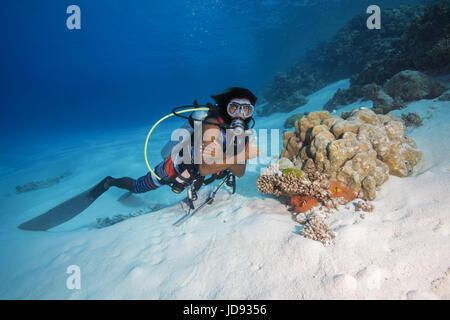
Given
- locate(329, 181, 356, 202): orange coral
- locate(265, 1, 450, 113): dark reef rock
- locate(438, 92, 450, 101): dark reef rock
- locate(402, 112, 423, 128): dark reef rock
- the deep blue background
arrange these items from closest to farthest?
locate(329, 181, 356, 202): orange coral → locate(402, 112, 423, 128): dark reef rock → locate(438, 92, 450, 101): dark reef rock → locate(265, 1, 450, 113): dark reef rock → the deep blue background

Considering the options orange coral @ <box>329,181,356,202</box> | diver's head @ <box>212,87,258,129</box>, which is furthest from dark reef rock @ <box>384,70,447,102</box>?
diver's head @ <box>212,87,258,129</box>

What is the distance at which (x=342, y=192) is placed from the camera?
10.8 ft

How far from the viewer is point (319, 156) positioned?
3.56 m

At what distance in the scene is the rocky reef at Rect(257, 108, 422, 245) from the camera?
3.25 metres

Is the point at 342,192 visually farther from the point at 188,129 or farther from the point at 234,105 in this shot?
the point at 188,129

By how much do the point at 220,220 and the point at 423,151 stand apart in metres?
4.65

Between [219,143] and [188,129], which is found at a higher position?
[188,129]

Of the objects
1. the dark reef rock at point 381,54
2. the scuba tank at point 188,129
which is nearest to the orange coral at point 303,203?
the scuba tank at point 188,129

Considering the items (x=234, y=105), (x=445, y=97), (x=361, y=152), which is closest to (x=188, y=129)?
(x=234, y=105)

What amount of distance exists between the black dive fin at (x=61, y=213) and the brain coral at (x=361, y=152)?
6528 mm

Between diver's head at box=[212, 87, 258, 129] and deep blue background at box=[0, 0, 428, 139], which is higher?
deep blue background at box=[0, 0, 428, 139]

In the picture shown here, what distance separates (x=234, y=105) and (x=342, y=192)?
2.51 meters

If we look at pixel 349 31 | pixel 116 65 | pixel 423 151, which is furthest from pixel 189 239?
pixel 116 65

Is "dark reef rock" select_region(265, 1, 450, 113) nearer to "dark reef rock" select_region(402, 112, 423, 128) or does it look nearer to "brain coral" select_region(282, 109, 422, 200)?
"dark reef rock" select_region(402, 112, 423, 128)
